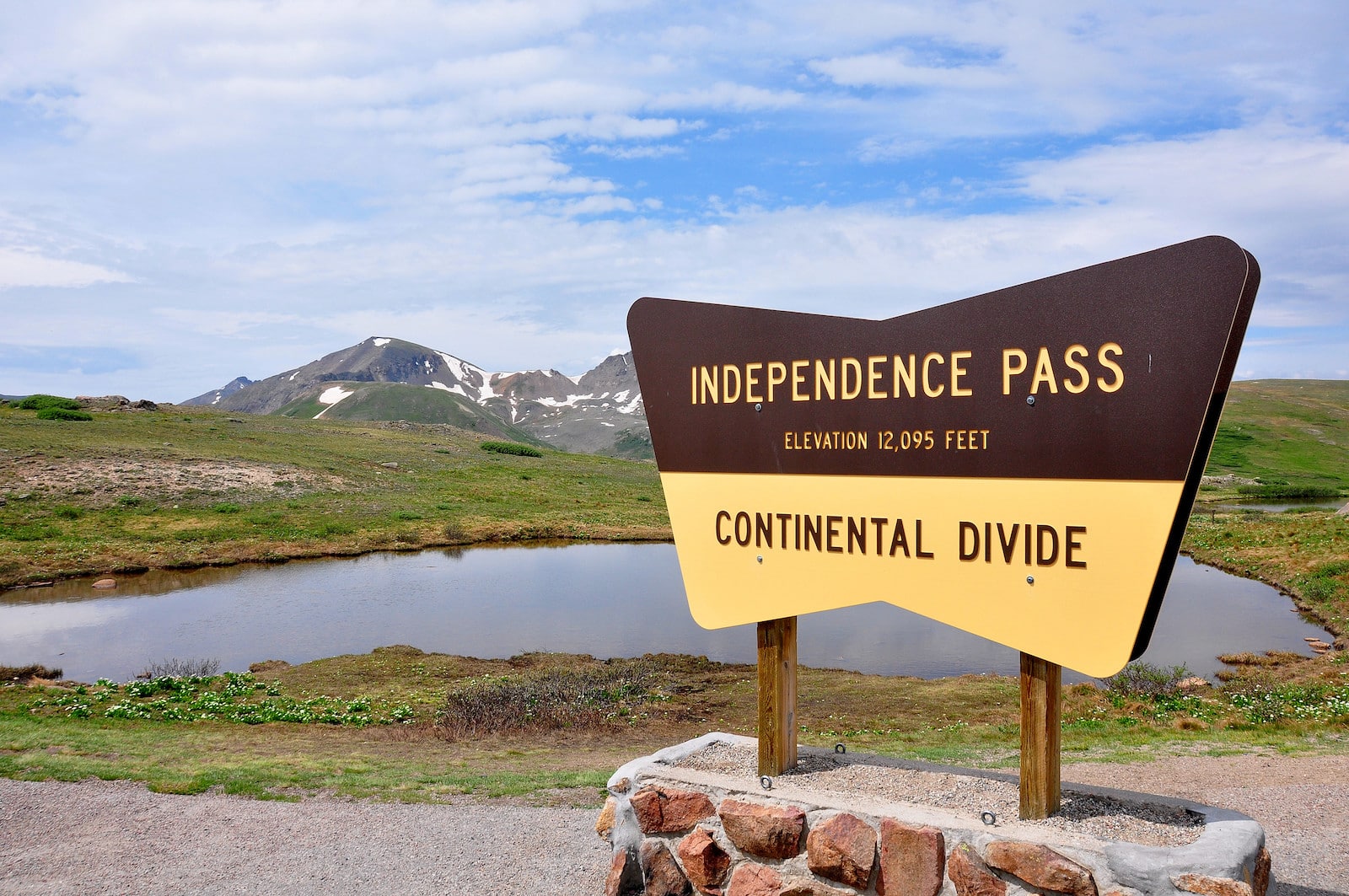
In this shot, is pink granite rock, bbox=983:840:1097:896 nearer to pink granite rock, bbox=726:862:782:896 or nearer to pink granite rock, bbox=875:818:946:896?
pink granite rock, bbox=875:818:946:896

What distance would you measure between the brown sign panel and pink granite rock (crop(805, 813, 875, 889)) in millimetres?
1522

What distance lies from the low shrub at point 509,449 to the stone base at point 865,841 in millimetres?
71534

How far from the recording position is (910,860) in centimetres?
545

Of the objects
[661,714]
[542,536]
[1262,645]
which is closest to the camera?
[661,714]

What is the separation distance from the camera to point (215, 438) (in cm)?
5959

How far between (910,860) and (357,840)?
5.45 meters

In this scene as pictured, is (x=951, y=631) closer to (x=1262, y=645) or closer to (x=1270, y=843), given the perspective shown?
(x=1262, y=645)

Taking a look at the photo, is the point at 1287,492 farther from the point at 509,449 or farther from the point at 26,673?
the point at 26,673

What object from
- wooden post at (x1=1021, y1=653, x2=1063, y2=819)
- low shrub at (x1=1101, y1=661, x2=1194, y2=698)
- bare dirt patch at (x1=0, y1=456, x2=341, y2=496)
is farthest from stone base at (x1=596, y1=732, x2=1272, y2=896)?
bare dirt patch at (x1=0, y1=456, x2=341, y2=496)

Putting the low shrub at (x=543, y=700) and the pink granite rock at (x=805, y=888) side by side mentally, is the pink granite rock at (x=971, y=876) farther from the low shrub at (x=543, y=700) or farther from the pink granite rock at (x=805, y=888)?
the low shrub at (x=543, y=700)

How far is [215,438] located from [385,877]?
198ft

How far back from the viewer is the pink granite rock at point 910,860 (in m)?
5.37

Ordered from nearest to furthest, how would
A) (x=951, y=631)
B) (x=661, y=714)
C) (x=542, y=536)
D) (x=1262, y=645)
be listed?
1. (x=661, y=714)
2. (x=1262, y=645)
3. (x=951, y=631)
4. (x=542, y=536)

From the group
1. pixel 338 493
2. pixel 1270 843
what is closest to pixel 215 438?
pixel 338 493
